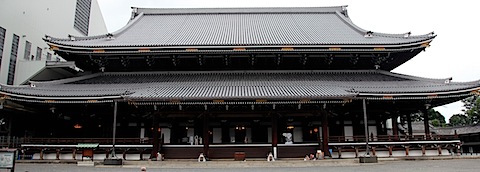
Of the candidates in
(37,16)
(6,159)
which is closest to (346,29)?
(6,159)

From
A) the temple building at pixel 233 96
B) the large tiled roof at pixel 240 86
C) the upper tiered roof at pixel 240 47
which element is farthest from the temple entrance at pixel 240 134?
the upper tiered roof at pixel 240 47

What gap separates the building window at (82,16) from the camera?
37106 millimetres

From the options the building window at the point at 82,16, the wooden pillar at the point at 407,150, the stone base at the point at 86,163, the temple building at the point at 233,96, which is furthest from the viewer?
the building window at the point at 82,16

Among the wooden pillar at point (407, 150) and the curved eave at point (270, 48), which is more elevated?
the curved eave at point (270, 48)

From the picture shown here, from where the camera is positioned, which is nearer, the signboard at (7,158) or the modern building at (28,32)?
the signboard at (7,158)

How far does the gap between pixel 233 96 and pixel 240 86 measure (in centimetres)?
270

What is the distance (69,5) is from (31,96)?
1846 cm

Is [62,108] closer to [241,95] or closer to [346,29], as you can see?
[241,95]

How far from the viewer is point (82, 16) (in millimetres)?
38438

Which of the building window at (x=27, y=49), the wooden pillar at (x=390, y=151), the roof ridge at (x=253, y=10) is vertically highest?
the roof ridge at (x=253, y=10)

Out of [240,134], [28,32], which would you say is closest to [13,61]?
[28,32]

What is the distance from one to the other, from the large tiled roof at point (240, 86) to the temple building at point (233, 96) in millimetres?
63

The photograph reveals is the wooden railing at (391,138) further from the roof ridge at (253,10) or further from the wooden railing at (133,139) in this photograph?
the roof ridge at (253,10)

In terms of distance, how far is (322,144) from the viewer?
20.0 metres
